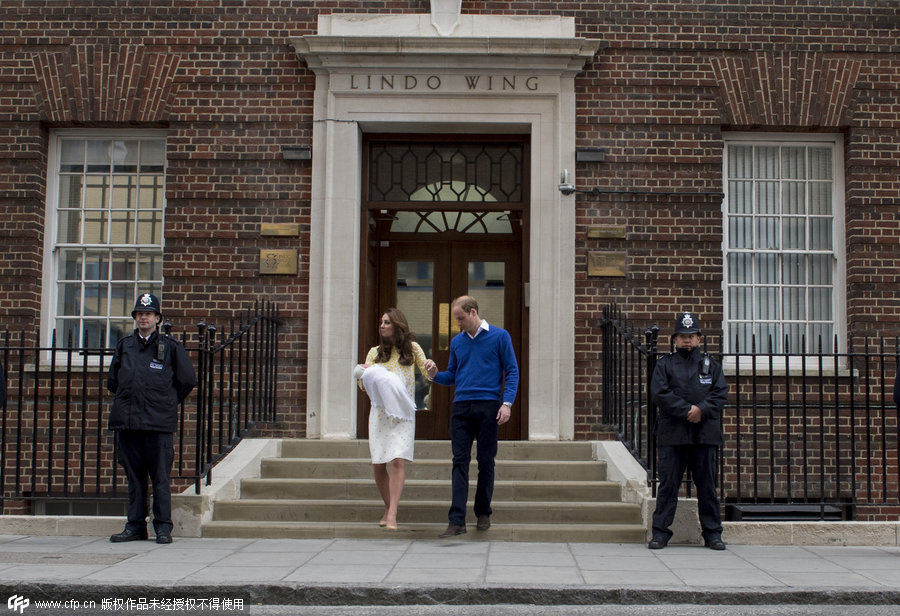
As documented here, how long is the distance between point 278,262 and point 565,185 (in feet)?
9.76

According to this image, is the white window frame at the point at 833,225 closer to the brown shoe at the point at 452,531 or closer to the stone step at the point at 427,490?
the stone step at the point at 427,490

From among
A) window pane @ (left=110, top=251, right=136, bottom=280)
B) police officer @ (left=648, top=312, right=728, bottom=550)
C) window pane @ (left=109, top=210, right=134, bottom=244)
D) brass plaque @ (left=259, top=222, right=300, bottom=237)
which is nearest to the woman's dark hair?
police officer @ (left=648, top=312, right=728, bottom=550)

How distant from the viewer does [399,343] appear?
8.10 metres

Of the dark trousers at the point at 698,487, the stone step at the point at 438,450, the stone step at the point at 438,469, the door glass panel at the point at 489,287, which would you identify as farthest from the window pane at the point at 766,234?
the dark trousers at the point at 698,487

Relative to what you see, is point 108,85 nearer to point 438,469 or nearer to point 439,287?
point 439,287

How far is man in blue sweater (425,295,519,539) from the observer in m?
7.94

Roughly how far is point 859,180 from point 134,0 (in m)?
7.66

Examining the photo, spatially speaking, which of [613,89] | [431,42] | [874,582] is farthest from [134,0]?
[874,582]

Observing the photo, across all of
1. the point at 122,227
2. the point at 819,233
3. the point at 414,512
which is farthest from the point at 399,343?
the point at 819,233

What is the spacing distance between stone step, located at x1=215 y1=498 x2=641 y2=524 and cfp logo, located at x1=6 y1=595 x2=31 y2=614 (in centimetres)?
265

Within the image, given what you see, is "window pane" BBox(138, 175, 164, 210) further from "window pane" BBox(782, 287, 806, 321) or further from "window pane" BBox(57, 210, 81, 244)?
"window pane" BBox(782, 287, 806, 321)

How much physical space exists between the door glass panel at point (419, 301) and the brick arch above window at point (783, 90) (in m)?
3.49

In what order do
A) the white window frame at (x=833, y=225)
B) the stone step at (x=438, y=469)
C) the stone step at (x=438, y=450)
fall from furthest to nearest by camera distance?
the white window frame at (x=833, y=225)
the stone step at (x=438, y=450)
the stone step at (x=438, y=469)

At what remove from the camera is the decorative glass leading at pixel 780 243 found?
1082cm
